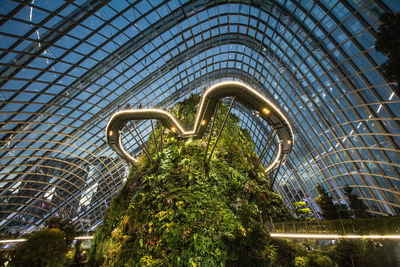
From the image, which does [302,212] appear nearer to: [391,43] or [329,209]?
[329,209]

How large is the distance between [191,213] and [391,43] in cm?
978

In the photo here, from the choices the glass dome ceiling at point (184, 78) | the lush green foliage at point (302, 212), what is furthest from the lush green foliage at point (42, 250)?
the lush green foliage at point (302, 212)

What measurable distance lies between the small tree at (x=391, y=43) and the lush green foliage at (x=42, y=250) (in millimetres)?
13065

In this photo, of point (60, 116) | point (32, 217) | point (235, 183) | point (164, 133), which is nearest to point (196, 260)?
point (235, 183)

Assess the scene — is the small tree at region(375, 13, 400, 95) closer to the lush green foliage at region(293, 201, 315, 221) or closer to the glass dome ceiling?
the glass dome ceiling

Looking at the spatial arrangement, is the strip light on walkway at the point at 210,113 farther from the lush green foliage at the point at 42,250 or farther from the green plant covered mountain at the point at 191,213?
the lush green foliage at the point at 42,250

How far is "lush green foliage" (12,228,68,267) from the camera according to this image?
5787mm

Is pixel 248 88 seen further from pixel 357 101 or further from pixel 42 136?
pixel 42 136

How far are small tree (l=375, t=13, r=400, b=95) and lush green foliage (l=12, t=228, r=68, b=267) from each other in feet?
42.9

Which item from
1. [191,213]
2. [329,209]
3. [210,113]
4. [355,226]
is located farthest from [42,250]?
[329,209]

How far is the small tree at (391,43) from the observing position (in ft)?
17.7

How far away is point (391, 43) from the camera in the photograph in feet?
18.0

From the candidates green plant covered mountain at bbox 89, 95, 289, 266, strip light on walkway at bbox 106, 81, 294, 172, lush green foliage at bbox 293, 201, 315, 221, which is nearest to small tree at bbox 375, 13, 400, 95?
strip light on walkway at bbox 106, 81, 294, 172

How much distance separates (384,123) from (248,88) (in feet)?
46.1
